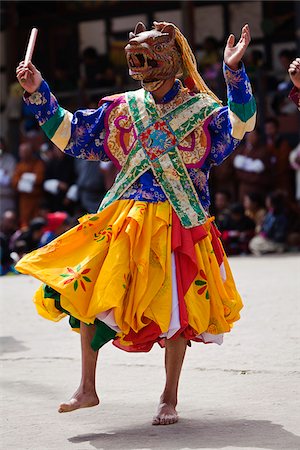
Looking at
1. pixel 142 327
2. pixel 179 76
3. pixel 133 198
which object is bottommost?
pixel 142 327

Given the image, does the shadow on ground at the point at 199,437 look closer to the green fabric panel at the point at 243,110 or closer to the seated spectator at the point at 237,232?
the green fabric panel at the point at 243,110

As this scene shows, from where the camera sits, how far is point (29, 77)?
17.5 ft

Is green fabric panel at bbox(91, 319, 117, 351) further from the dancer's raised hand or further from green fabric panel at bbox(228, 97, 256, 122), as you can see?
the dancer's raised hand

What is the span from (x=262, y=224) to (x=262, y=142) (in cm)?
141

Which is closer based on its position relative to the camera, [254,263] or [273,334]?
[273,334]

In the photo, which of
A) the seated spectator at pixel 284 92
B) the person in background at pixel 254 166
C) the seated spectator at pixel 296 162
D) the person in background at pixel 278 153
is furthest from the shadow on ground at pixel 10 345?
Result: the seated spectator at pixel 284 92

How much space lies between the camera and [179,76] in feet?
17.7

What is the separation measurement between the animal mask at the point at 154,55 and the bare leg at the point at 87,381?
1.16 metres

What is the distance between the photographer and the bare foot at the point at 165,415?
5105 millimetres

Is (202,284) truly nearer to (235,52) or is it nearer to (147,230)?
(147,230)

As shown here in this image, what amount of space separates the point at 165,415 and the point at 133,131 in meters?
1.29

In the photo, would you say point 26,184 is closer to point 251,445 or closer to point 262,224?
point 262,224

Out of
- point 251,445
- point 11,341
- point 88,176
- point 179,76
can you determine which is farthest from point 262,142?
point 251,445

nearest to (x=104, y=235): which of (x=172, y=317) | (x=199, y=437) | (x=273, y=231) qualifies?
(x=172, y=317)
